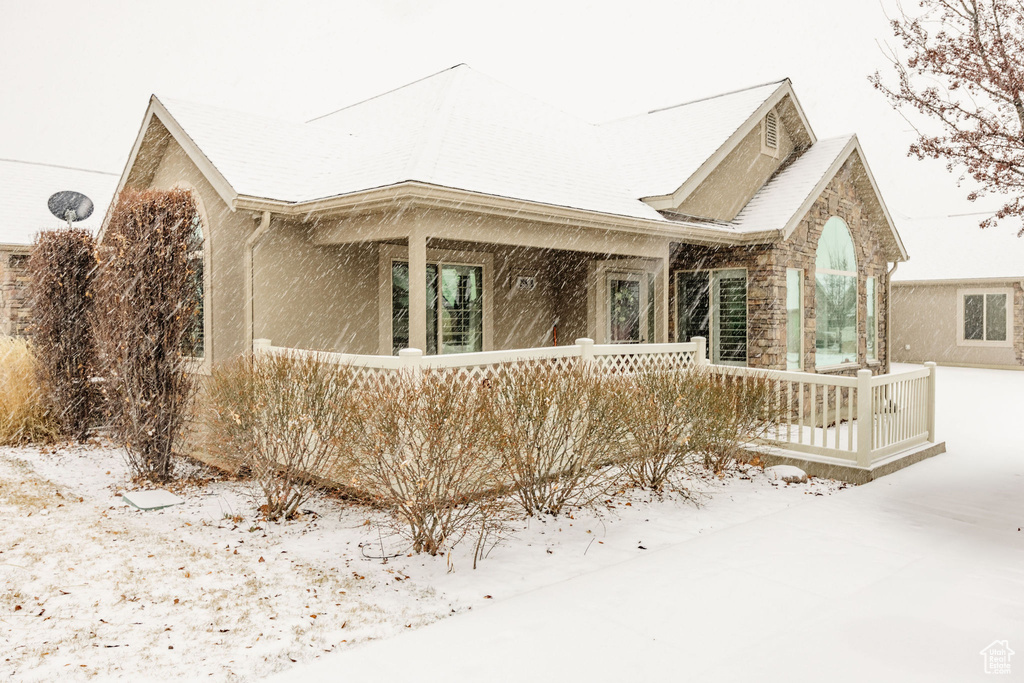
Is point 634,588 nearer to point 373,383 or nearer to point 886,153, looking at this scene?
point 373,383

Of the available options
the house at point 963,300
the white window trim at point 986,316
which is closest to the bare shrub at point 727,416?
the house at point 963,300

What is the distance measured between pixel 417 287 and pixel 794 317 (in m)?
7.60

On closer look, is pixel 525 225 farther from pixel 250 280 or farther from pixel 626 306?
pixel 626 306

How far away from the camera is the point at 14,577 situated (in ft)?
16.8

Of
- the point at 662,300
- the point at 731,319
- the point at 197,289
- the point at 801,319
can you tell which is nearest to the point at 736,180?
the point at 731,319

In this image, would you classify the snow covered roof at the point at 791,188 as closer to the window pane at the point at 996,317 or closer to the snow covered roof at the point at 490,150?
the snow covered roof at the point at 490,150

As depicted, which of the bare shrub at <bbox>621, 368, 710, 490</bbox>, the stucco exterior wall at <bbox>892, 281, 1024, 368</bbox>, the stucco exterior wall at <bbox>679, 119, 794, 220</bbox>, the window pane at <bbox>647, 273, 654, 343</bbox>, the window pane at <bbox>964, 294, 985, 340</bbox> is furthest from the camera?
the window pane at <bbox>964, 294, 985, 340</bbox>

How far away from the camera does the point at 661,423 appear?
24.3ft

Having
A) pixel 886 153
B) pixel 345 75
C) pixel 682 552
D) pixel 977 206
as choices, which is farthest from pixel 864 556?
pixel 886 153

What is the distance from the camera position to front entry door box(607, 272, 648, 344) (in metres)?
12.8

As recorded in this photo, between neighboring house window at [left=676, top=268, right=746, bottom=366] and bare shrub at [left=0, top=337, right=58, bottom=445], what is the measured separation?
1054cm

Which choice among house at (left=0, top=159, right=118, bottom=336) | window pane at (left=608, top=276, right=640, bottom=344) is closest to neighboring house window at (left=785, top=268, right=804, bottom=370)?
window pane at (left=608, top=276, right=640, bottom=344)

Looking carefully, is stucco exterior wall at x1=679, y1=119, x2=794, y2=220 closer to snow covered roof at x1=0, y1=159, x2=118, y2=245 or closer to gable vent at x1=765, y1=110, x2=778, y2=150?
gable vent at x1=765, y1=110, x2=778, y2=150

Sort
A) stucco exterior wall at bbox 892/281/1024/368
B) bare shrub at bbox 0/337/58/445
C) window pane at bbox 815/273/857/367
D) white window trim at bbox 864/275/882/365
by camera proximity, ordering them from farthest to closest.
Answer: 1. stucco exterior wall at bbox 892/281/1024/368
2. white window trim at bbox 864/275/882/365
3. window pane at bbox 815/273/857/367
4. bare shrub at bbox 0/337/58/445
